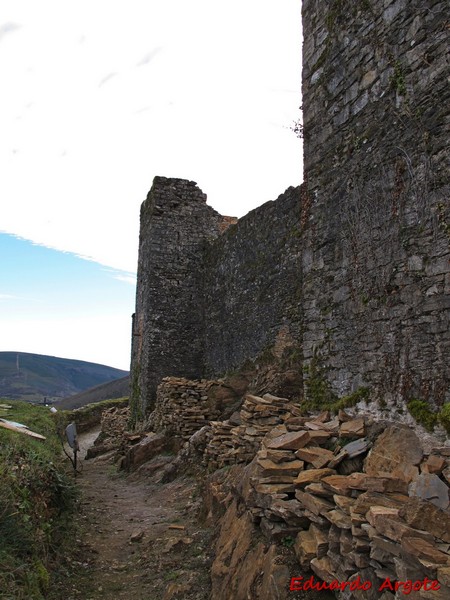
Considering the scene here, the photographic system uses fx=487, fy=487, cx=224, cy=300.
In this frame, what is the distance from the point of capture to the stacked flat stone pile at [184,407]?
12.6 metres

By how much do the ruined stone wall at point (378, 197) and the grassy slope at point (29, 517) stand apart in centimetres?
386

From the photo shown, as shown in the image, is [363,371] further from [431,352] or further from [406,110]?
[406,110]

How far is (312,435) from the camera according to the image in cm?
532

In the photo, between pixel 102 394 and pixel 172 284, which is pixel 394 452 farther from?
pixel 102 394

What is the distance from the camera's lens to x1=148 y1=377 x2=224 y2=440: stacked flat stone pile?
1256 cm

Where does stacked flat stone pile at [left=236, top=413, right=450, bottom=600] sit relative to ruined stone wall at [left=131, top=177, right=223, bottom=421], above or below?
below

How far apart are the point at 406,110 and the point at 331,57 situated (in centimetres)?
190

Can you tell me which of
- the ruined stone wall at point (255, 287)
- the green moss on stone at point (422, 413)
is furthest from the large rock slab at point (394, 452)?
the ruined stone wall at point (255, 287)

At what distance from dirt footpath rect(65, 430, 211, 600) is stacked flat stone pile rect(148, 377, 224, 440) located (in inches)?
79.7

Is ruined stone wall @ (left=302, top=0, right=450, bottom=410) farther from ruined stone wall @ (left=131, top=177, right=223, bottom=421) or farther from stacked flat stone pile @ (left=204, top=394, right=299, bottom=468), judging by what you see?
ruined stone wall @ (left=131, top=177, right=223, bottom=421)

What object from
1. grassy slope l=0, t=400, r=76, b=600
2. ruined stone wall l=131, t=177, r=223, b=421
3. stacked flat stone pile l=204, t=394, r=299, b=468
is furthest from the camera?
ruined stone wall l=131, t=177, r=223, b=421

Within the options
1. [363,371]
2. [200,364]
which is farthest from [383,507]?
[200,364]

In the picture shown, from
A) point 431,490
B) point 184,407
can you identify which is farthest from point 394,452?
point 184,407

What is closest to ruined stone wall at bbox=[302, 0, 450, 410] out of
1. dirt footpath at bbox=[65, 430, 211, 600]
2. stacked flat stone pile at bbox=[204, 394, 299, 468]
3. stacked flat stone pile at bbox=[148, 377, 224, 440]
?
stacked flat stone pile at bbox=[204, 394, 299, 468]
